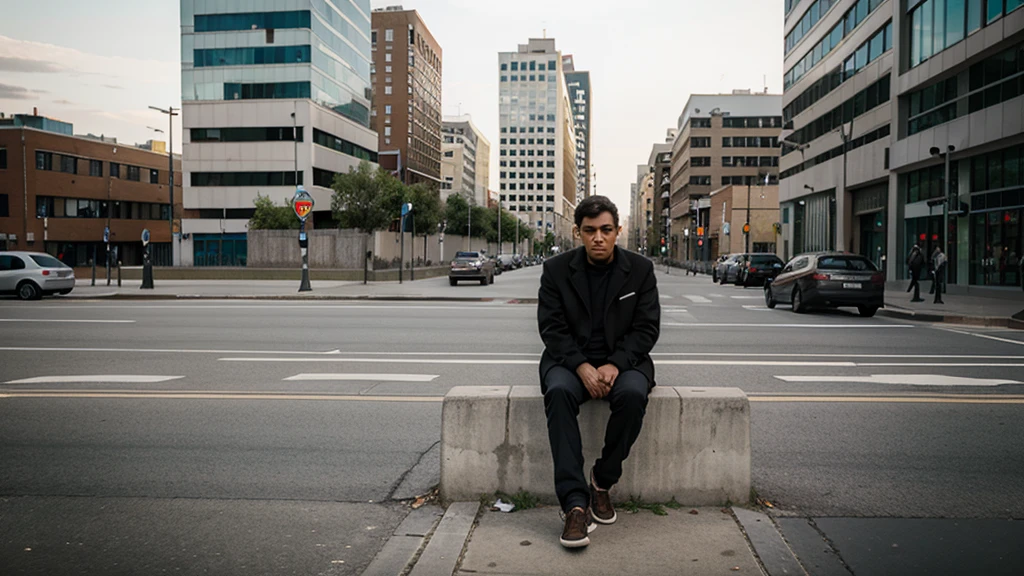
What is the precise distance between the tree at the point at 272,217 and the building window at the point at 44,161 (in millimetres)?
19943

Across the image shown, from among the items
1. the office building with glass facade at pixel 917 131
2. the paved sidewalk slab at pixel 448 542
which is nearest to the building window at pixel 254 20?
the office building with glass facade at pixel 917 131

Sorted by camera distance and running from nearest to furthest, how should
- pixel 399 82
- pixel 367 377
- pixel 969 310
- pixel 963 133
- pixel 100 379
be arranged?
pixel 100 379 → pixel 367 377 → pixel 969 310 → pixel 963 133 → pixel 399 82

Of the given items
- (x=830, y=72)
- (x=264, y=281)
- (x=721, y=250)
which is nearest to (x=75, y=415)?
(x=264, y=281)

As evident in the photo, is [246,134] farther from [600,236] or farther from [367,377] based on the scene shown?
[600,236]

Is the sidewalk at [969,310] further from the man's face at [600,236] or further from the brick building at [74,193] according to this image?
the brick building at [74,193]

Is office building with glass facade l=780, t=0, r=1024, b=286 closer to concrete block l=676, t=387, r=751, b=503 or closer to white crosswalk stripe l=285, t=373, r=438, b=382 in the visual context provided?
white crosswalk stripe l=285, t=373, r=438, b=382

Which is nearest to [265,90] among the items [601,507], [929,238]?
[929,238]

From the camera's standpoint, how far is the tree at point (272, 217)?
63844mm

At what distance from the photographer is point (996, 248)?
93.1 ft

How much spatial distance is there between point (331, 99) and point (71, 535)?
73945 mm

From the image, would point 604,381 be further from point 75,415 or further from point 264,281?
point 264,281

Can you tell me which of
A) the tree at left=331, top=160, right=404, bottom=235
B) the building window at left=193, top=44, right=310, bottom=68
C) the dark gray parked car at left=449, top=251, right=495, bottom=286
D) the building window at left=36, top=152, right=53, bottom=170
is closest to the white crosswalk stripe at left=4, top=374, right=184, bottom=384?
the dark gray parked car at left=449, top=251, right=495, bottom=286

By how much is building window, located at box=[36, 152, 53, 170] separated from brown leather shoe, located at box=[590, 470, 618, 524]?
256 ft

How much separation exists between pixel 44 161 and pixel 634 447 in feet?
258
